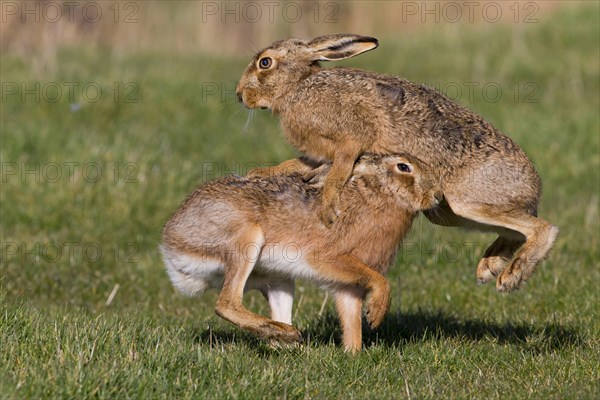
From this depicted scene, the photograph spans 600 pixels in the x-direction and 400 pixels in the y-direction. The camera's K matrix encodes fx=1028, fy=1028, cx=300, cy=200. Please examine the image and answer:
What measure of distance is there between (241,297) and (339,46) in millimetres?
1810

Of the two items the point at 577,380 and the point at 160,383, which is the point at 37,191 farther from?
the point at 577,380

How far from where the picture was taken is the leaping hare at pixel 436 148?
18.3ft

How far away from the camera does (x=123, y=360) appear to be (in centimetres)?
476

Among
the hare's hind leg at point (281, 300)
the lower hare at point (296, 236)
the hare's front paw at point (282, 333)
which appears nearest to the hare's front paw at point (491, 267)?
the lower hare at point (296, 236)

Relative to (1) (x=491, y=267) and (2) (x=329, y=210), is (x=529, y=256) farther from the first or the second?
(2) (x=329, y=210)

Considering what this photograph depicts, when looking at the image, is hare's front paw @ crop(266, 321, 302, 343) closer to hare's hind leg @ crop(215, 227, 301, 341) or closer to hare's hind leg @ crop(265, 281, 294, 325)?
hare's hind leg @ crop(215, 227, 301, 341)

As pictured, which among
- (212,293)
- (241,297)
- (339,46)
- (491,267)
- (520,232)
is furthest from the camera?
(212,293)

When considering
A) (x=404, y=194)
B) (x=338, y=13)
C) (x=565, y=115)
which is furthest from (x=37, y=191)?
(x=338, y=13)

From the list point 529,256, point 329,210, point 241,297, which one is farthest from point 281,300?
point 529,256

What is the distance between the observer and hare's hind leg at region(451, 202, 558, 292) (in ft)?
18.0

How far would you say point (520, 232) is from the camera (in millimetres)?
5586

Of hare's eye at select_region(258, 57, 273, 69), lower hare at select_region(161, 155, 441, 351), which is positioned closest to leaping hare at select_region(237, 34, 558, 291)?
lower hare at select_region(161, 155, 441, 351)

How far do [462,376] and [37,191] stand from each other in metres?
4.87

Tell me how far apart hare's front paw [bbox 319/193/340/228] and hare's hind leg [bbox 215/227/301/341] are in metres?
0.39
